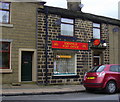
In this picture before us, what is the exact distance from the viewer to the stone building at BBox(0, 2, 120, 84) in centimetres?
1431

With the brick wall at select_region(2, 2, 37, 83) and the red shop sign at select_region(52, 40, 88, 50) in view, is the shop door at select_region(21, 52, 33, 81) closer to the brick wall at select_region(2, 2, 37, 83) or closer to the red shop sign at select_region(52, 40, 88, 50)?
the brick wall at select_region(2, 2, 37, 83)

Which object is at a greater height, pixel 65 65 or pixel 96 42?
pixel 96 42

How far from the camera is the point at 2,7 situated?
14.4 meters

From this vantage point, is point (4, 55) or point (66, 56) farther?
point (66, 56)

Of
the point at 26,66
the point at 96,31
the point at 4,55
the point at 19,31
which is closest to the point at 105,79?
the point at 26,66

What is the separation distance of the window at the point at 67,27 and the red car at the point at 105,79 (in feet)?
16.9

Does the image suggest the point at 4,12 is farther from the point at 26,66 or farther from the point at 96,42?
the point at 96,42

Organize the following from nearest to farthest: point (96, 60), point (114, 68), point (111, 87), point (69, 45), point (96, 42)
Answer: point (111, 87) → point (114, 68) → point (69, 45) → point (96, 42) → point (96, 60)

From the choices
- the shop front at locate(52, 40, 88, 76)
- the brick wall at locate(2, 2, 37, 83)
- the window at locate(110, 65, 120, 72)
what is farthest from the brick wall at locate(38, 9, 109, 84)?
the window at locate(110, 65, 120, 72)

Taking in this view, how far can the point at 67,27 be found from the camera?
16.6m

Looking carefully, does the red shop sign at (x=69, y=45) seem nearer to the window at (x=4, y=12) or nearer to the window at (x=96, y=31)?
the window at (x=96, y=31)

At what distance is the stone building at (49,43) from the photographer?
14312 millimetres

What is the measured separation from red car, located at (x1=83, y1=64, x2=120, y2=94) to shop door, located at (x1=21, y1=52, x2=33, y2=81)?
15.4ft

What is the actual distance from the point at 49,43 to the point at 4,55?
3.34m
